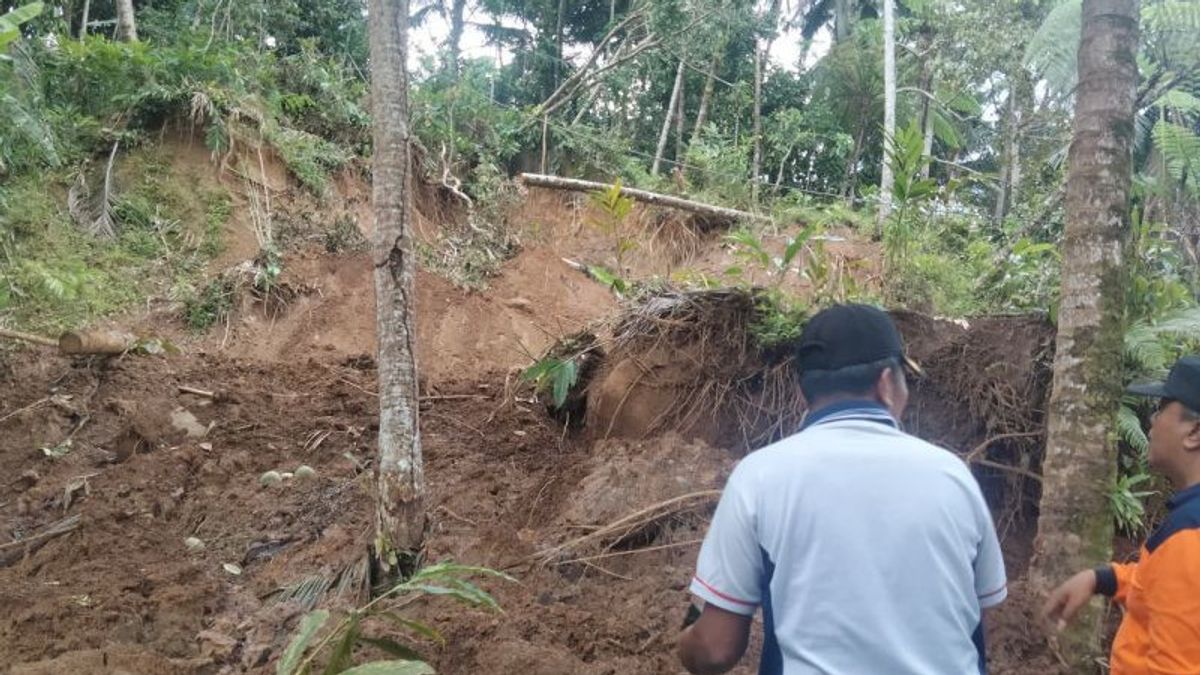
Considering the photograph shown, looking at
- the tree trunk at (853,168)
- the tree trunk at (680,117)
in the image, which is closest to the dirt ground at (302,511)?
the tree trunk at (680,117)

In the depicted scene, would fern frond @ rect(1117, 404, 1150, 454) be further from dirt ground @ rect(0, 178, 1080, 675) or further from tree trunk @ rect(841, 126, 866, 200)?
tree trunk @ rect(841, 126, 866, 200)

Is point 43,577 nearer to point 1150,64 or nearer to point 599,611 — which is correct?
point 599,611

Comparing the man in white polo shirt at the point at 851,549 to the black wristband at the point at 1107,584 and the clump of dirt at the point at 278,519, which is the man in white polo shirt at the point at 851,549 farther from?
the clump of dirt at the point at 278,519

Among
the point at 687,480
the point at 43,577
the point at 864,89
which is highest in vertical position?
the point at 864,89

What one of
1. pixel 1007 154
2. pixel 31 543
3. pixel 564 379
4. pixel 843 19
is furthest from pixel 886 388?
pixel 843 19

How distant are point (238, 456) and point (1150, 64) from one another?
8.72 m

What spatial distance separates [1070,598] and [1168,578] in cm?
36

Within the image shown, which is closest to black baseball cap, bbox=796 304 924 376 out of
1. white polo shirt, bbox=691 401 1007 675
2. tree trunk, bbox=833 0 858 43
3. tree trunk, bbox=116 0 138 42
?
white polo shirt, bbox=691 401 1007 675

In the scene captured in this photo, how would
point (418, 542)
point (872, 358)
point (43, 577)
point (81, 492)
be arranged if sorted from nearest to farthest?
point (872, 358) < point (418, 542) < point (43, 577) < point (81, 492)

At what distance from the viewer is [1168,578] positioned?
7.57 ft

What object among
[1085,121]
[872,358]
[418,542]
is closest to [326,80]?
[418,542]

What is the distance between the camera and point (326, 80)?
1316cm

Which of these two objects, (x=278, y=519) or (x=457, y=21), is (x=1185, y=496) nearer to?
(x=278, y=519)

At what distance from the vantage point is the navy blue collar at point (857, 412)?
77.0 inches
